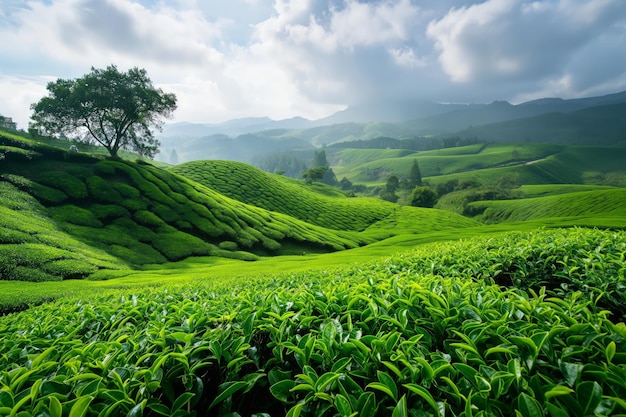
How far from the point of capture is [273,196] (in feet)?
215

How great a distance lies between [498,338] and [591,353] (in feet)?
2.23

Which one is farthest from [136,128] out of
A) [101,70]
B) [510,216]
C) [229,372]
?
[510,216]

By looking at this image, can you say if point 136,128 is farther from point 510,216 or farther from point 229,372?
point 510,216

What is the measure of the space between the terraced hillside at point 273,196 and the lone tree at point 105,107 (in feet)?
62.1

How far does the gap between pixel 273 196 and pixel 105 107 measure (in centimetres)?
3380

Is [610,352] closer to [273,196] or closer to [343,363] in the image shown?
[343,363]

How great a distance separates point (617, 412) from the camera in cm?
194

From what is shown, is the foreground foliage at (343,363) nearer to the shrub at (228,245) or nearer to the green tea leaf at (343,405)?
the green tea leaf at (343,405)

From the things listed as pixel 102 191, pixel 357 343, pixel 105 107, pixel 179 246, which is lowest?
pixel 179 246

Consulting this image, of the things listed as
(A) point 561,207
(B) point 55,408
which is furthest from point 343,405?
(A) point 561,207

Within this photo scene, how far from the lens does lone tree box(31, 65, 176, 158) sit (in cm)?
3972

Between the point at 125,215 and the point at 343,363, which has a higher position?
the point at 343,363

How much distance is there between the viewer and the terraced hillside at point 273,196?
204 feet

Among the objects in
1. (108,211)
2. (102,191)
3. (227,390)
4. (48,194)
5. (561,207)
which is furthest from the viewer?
(561,207)
